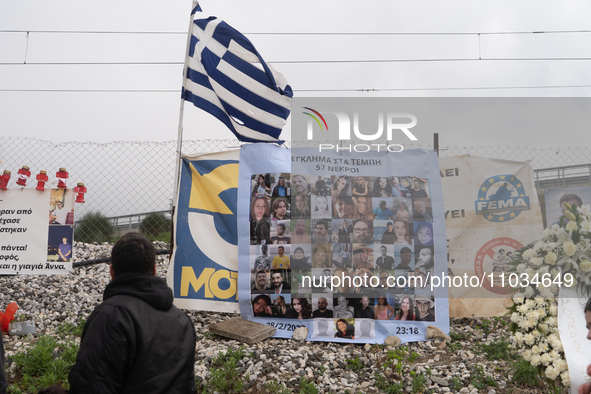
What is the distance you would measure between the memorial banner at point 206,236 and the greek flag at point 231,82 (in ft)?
1.50

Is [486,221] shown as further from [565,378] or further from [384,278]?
[565,378]

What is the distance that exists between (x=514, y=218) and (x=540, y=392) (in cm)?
246

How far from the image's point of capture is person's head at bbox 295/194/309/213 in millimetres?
4559

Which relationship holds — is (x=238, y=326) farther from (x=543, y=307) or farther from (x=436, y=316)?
(x=543, y=307)

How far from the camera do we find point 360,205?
4.61 meters

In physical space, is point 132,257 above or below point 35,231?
below

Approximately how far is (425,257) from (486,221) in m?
1.20

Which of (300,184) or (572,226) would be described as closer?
(572,226)

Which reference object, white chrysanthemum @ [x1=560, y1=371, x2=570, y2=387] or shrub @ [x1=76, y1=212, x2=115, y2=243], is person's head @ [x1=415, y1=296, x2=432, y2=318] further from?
shrub @ [x1=76, y1=212, x2=115, y2=243]

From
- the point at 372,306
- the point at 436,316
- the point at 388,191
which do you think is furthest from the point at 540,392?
the point at 388,191

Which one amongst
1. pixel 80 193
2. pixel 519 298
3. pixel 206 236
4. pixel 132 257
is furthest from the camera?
pixel 80 193

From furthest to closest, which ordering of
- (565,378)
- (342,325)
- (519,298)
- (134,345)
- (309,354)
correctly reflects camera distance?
(342,325)
(309,354)
(519,298)
(565,378)
(134,345)

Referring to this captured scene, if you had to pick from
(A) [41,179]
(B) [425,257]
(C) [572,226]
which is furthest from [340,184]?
(A) [41,179]

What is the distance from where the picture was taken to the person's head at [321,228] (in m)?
4.52
